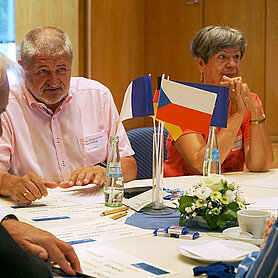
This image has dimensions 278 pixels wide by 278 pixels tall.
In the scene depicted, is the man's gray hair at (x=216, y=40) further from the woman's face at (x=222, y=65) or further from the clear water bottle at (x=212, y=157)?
the clear water bottle at (x=212, y=157)

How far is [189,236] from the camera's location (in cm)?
154

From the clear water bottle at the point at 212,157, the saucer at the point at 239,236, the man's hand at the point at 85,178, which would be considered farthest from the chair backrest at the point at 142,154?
the saucer at the point at 239,236

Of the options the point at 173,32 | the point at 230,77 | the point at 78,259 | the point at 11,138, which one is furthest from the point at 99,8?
the point at 78,259

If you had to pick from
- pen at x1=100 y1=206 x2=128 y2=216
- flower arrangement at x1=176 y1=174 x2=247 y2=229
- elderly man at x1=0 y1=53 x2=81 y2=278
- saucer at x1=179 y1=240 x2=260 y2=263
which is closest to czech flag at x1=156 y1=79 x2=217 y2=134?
flower arrangement at x1=176 y1=174 x2=247 y2=229

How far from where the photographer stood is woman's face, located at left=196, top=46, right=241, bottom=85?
10.1ft

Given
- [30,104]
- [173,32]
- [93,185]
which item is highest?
[173,32]

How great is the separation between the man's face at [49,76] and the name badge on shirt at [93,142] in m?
0.28

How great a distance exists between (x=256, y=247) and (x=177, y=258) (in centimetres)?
21

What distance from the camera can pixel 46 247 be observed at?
121 centimetres

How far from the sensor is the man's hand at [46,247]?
1.19 metres

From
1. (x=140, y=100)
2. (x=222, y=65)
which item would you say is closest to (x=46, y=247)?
(x=140, y=100)

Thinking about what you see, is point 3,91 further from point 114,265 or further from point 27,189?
point 27,189

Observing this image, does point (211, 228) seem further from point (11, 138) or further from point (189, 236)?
point (11, 138)

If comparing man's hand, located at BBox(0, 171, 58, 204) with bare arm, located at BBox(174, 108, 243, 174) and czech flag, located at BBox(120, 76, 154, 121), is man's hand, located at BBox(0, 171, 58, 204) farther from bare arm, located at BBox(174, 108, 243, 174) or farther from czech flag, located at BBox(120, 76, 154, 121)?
bare arm, located at BBox(174, 108, 243, 174)
